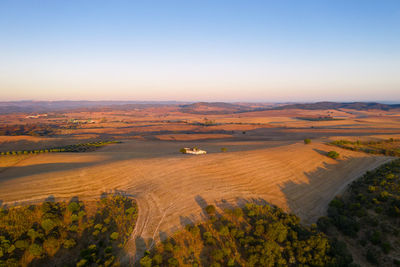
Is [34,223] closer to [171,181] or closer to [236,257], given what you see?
[171,181]

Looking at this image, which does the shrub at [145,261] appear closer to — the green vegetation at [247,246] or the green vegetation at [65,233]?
the green vegetation at [247,246]

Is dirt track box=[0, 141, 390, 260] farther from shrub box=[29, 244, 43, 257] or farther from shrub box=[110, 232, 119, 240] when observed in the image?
shrub box=[29, 244, 43, 257]

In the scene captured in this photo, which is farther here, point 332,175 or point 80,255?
point 332,175

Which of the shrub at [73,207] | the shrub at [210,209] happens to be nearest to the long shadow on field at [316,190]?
the shrub at [210,209]

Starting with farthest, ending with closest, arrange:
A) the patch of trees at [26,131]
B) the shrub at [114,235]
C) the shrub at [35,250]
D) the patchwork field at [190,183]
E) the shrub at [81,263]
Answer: the patch of trees at [26,131]
the patchwork field at [190,183]
the shrub at [114,235]
the shrub at [35,250]
the shrub at [81,263]

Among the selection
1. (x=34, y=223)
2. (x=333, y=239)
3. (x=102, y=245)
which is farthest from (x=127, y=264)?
(x=333, y=239)

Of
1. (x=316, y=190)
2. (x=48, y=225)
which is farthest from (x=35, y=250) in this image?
(x=316, y=190)
